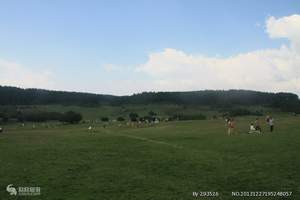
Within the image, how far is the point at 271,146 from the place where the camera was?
3591cm

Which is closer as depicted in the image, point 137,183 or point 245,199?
point 245,199

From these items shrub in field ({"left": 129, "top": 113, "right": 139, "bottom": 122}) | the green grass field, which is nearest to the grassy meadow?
the green grass field

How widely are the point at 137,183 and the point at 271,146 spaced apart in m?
16.7

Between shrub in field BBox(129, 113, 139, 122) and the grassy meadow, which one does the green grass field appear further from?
shrub in field BBox(129, 113, 139, 122)

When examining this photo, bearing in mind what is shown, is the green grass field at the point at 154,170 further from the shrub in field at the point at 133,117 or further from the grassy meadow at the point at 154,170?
the shrub in field at the point at 133,117

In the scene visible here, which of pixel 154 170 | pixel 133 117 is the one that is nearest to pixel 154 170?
pixel 154 170

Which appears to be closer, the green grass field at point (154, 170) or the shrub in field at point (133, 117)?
the green grass field at point (154, 170)

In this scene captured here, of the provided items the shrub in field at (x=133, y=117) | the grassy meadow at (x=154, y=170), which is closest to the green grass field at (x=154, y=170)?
the grassy meadow at (x=154, y=170)

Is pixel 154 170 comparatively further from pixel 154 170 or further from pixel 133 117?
pixel 133 117

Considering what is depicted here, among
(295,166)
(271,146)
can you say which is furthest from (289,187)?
(271,146)

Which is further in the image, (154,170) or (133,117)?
(133,117)

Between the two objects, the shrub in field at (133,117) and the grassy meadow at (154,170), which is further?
the shrub in field at (133,117)

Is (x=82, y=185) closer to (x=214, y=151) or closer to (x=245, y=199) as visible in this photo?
(x=245, y=199)

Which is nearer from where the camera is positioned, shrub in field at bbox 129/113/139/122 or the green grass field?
the green grass field
